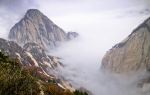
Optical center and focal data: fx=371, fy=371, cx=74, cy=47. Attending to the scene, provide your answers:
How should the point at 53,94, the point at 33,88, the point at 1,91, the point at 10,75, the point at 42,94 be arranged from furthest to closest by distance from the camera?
the point at 53,94, the point at 42,94, the point at 33,88, the point at 10,75, the point at 1,91

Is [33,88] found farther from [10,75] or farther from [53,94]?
[53,94]

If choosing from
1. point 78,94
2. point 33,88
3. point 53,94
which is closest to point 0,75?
point 33,88

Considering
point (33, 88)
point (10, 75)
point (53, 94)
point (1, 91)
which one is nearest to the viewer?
point (1, 91)

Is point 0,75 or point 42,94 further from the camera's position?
point 42,94

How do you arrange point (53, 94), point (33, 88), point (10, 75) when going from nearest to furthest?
point (10, 75) < point (33, 88) < point (53, 94)

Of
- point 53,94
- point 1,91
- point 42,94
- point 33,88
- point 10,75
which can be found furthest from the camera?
point 53,94

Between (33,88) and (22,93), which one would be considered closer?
(22,93)

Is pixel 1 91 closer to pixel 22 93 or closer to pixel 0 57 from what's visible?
pixel 22 93

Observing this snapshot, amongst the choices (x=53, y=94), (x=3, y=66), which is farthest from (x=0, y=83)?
(x=53, y=94)

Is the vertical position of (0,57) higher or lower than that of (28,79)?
higher
